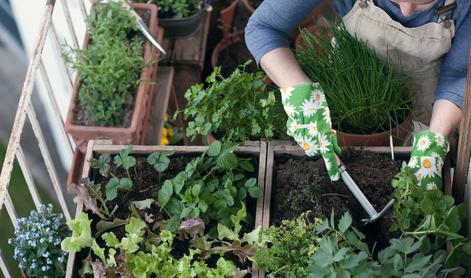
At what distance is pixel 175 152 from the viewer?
1.85 meters

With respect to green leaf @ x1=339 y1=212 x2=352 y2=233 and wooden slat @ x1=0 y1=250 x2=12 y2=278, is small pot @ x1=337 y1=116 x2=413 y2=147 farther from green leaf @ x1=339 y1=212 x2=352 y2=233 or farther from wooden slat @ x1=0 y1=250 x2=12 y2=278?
wooden slat @ x1=0 y1=250 x2=12 y2=278

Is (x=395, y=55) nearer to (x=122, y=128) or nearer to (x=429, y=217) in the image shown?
(x=429, y=217)

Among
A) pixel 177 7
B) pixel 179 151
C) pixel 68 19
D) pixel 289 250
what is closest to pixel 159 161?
pixel 179 151

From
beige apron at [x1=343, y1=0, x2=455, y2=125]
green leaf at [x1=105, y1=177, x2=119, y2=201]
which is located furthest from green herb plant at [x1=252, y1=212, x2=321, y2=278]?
beige apron at [x1=343, y1=0, x2=455, y2=125]

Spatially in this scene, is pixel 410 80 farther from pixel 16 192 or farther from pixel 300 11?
pixel 16 192

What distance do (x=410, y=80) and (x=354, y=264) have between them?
2.96 ft

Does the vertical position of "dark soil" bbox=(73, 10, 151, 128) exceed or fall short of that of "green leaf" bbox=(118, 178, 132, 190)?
it falls short

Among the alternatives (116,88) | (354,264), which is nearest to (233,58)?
(116,88)

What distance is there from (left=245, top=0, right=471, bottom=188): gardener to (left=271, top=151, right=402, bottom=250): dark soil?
2.0 inches

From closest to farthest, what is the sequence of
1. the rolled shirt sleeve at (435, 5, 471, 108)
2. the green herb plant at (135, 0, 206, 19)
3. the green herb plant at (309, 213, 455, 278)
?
the green herb plant at (309, 213, 455, 278) → the rolled shirt sleeve at (435, 5, 471, 108) → the green herb plant at (135, 0, 206, 19)

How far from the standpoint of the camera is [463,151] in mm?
1545

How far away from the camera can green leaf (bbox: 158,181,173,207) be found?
1.69 meters

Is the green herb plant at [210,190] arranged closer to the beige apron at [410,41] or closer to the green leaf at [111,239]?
the green leaf at [111,239]

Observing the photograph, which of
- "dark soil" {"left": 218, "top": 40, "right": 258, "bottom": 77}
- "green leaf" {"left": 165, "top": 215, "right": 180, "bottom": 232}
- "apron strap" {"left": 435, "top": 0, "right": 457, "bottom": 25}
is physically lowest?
"dark soil" {"left": 218, "top": 40, "right": 258, "bottom": 77}
